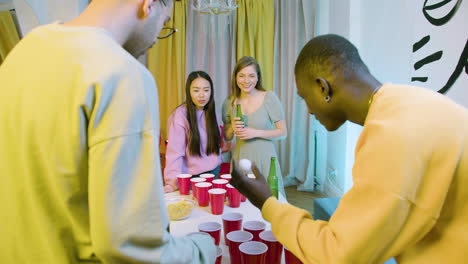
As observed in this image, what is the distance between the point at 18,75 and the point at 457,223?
973mm

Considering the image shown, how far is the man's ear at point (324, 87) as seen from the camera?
87 cm

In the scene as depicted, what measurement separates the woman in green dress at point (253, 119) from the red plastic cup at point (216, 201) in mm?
1151

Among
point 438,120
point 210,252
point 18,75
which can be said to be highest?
point 18,75

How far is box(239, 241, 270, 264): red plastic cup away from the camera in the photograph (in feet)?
2.91

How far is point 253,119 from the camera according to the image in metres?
2.69

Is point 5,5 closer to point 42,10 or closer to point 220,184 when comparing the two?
point 42,10

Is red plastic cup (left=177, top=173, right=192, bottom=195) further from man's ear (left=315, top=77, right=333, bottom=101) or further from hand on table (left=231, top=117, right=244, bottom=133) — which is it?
man's ear (left=315, top=77, right=333, bottom=101)

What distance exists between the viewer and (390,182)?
657 mm

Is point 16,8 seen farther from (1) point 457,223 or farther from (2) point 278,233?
(1) point 457,223

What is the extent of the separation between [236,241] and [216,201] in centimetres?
46

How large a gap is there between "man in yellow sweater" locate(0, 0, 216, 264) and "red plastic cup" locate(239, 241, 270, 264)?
33cm

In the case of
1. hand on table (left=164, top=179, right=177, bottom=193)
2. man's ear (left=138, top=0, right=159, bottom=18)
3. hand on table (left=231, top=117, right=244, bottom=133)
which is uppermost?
man's ear (left=138, top=0, right=159, bottom=18)

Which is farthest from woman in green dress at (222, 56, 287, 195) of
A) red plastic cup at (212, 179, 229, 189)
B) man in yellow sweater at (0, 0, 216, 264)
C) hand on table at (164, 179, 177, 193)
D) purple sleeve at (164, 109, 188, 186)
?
man in yellow sweater at (0, 0, 216, 264)

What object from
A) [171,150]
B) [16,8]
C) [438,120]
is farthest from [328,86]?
[16,8]
